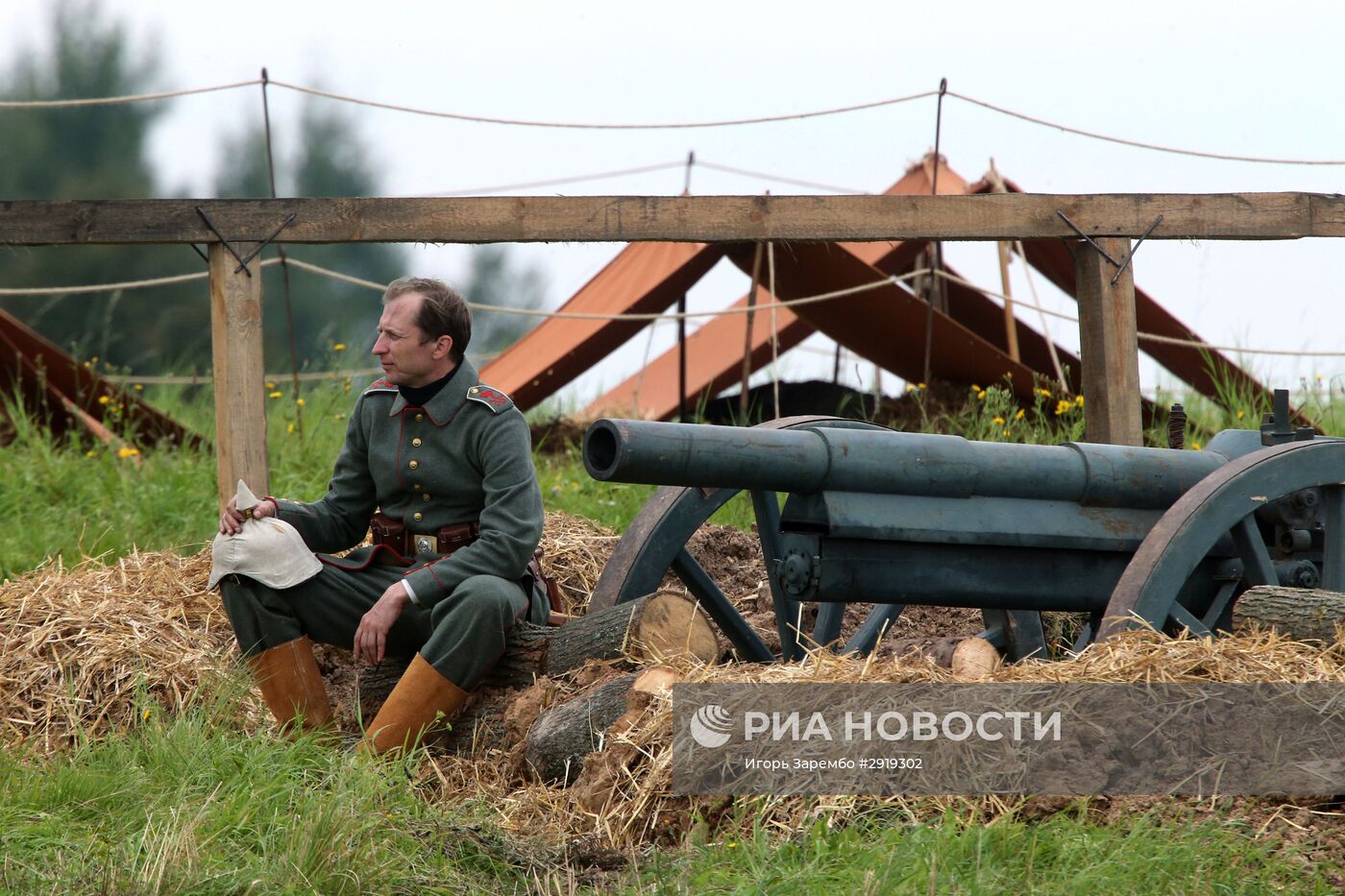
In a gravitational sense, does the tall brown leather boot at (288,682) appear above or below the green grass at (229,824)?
above

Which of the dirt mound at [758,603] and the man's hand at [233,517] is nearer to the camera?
the man's hand at [233,517]

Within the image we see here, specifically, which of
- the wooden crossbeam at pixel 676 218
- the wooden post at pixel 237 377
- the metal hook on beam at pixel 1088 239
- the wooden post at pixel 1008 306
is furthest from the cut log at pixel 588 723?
the wooden post at pixel 1008 306

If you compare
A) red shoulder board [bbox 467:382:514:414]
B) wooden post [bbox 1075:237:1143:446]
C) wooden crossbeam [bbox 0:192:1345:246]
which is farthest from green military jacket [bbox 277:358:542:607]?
wooden post [bbox 1075:237:1143:446]

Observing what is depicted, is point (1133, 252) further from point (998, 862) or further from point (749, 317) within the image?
point (998, 862)

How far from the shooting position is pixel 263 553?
13.6 feet

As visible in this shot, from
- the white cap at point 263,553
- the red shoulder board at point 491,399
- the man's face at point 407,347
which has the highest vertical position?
the man's face at point 407,347

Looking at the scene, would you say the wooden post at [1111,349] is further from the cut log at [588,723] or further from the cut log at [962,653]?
the cut log at [588,723]

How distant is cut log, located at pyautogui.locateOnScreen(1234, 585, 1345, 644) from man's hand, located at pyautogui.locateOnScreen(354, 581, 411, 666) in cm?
206

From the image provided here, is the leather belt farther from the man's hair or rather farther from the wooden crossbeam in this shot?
the wooden crossbeam

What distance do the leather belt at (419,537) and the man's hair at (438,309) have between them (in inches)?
18.8

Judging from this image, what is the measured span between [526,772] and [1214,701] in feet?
5.24

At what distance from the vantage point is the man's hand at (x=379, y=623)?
4.01 metres

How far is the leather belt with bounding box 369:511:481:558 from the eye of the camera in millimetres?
4301

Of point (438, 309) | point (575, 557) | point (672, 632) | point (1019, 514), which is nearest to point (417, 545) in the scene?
point (438, 309)
